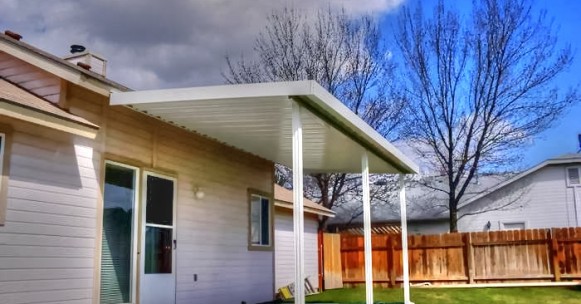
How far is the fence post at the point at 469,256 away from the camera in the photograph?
17500mm

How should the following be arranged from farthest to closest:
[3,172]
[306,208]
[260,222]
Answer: [306,208] < [260,222] < [3,172]

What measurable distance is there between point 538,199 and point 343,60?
994 cm

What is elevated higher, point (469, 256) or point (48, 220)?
point (48, 220)

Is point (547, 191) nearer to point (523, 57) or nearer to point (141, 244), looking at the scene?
point (523, 57)

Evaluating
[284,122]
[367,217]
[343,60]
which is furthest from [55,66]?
[343,60]

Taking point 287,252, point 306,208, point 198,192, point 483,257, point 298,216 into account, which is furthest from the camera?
point 306,208

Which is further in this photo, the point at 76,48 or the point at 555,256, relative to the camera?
the point at 555,256

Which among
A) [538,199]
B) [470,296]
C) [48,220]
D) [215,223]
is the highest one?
[538,199]

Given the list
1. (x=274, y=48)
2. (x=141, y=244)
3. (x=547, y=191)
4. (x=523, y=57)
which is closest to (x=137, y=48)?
(x=274, y=48)

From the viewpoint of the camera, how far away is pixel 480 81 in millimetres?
21328

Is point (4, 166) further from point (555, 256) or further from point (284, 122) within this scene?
point (555, 256)

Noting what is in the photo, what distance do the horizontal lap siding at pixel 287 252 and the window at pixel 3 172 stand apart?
385 inches

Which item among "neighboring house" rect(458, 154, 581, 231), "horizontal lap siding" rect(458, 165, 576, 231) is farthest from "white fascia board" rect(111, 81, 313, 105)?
"horizontal lap siding" rect(458, 165, 576, 231)

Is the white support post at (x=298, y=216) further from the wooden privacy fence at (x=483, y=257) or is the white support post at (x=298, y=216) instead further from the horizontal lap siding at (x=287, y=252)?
the wooden privacy fence at (x=483, y=257)
